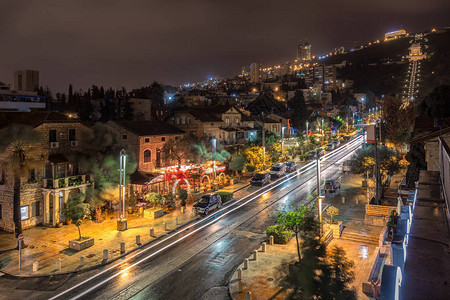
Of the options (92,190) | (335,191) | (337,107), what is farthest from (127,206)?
(337,107)

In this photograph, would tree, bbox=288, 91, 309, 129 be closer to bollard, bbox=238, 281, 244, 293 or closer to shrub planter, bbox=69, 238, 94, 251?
shrub planter, bbox=69, 238, 94, 251

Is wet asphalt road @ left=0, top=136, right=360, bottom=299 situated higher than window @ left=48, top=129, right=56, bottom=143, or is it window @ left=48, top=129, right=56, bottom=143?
window @ left=48, top=129, right=56, bottom=143

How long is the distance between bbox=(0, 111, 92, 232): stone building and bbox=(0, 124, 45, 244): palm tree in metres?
0.11

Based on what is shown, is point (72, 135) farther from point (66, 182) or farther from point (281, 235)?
point (281, 235)

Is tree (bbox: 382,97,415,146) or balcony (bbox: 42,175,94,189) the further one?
tree (bbox: 382,97,415,146)

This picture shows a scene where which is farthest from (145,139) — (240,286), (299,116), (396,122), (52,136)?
(299,116)

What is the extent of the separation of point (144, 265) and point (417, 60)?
720 feet

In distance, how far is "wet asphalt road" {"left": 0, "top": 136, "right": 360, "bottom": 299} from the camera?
15602 millimetres

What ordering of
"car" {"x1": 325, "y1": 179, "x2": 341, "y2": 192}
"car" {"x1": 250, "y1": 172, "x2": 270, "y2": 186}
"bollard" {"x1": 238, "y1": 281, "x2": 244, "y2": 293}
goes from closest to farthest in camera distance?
"bollard" {"x1": 238, "y1": 281, "x2": 244, "y2": 293} → "car" {"x1": 325, "y1": 179, "x2": 341, "y2": 192} → "car" {"x1": 250, "y1": 172, "x2": 270, "y2": 186}

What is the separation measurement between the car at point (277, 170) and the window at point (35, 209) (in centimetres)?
3033

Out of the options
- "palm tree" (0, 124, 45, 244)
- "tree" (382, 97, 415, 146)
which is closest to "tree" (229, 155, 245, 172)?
"tree" (382, 97, 415, 146)

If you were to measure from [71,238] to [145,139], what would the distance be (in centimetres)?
2028

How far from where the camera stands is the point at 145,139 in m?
42.1

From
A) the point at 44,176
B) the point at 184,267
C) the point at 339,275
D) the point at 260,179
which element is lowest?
the point at 184,267
